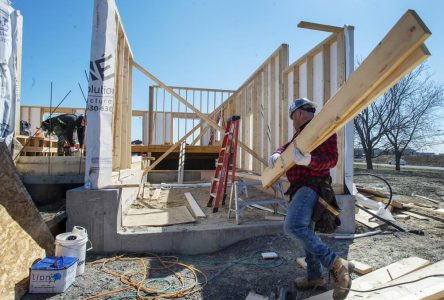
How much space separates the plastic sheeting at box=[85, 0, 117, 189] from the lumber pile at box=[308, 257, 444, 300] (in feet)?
9.60

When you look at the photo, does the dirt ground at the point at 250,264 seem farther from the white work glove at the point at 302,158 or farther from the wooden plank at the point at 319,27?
the wooden plank at the point at 319,27

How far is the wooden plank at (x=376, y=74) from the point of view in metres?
1.40

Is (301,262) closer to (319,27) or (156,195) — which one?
(319,27)

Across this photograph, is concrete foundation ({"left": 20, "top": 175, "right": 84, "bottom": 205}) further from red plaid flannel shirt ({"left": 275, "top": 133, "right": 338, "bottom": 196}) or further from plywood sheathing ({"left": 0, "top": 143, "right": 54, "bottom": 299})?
red plaid flannel shirt ({"left": 275, "top": 133, "right": 338, "bottom": 196})

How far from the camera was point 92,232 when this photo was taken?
366 centimetres

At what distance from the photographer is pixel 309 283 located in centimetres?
262

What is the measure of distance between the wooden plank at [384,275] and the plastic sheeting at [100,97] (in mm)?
2908

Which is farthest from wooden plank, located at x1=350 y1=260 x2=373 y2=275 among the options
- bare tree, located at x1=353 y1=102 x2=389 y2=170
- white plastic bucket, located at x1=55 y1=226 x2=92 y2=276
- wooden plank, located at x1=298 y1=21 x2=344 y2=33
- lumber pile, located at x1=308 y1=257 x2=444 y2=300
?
bare tree, located at x1=353 y1=102 x2=389 y2=170

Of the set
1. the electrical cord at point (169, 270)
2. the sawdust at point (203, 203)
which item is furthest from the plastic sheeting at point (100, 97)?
the sawdust at point (203, 203)

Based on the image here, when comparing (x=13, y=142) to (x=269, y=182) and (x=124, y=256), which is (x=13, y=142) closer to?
(x=124, y=256)

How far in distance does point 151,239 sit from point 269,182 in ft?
6.06

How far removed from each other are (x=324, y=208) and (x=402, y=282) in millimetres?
994

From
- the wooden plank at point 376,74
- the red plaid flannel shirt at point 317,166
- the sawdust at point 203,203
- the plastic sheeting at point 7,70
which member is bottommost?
the sawdust at point 203,203

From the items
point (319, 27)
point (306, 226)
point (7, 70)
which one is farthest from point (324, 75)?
point (7, 70)
